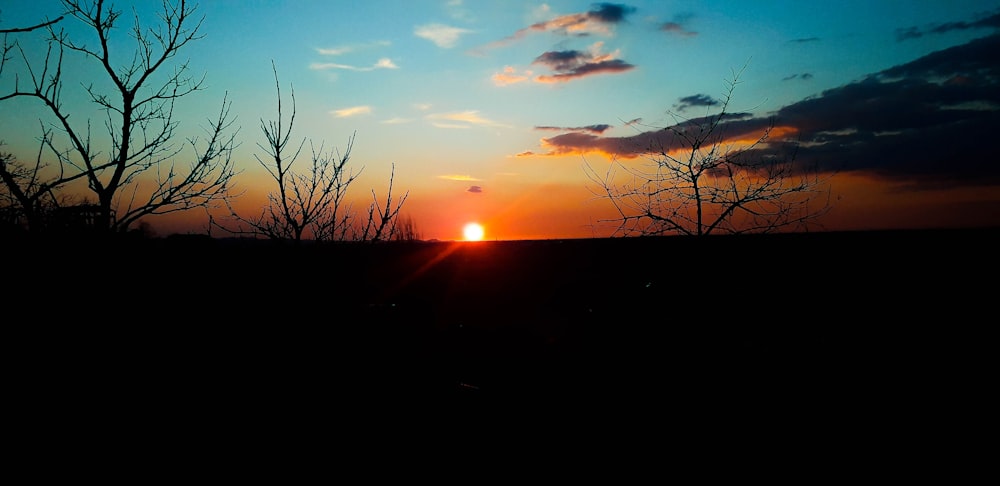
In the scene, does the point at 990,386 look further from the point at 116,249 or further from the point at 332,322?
the point at 116,249

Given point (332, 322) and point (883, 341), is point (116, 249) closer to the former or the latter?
point (332, 322)

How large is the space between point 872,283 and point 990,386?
7191 mm

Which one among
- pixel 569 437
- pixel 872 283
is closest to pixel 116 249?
pixel 569 437

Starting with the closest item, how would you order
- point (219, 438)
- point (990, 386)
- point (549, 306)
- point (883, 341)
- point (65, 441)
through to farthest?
point (65, 441) < point (219, 438) < point (990, 386) < point (883, 341) < point (549, 306)

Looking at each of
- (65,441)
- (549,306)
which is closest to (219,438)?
(65,441)

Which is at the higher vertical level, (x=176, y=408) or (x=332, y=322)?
(x=332, y=322)

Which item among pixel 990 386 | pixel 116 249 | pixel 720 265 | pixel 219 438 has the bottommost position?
pixel 990 386

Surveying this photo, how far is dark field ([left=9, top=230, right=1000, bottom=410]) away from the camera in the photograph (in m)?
7.17

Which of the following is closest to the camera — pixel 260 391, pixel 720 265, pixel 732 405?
pixel 260 391

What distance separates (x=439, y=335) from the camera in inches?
500

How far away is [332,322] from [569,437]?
15.5ft

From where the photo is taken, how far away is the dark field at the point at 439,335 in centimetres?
717

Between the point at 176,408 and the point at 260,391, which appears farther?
the point at 260,391

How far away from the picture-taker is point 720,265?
1016cm
